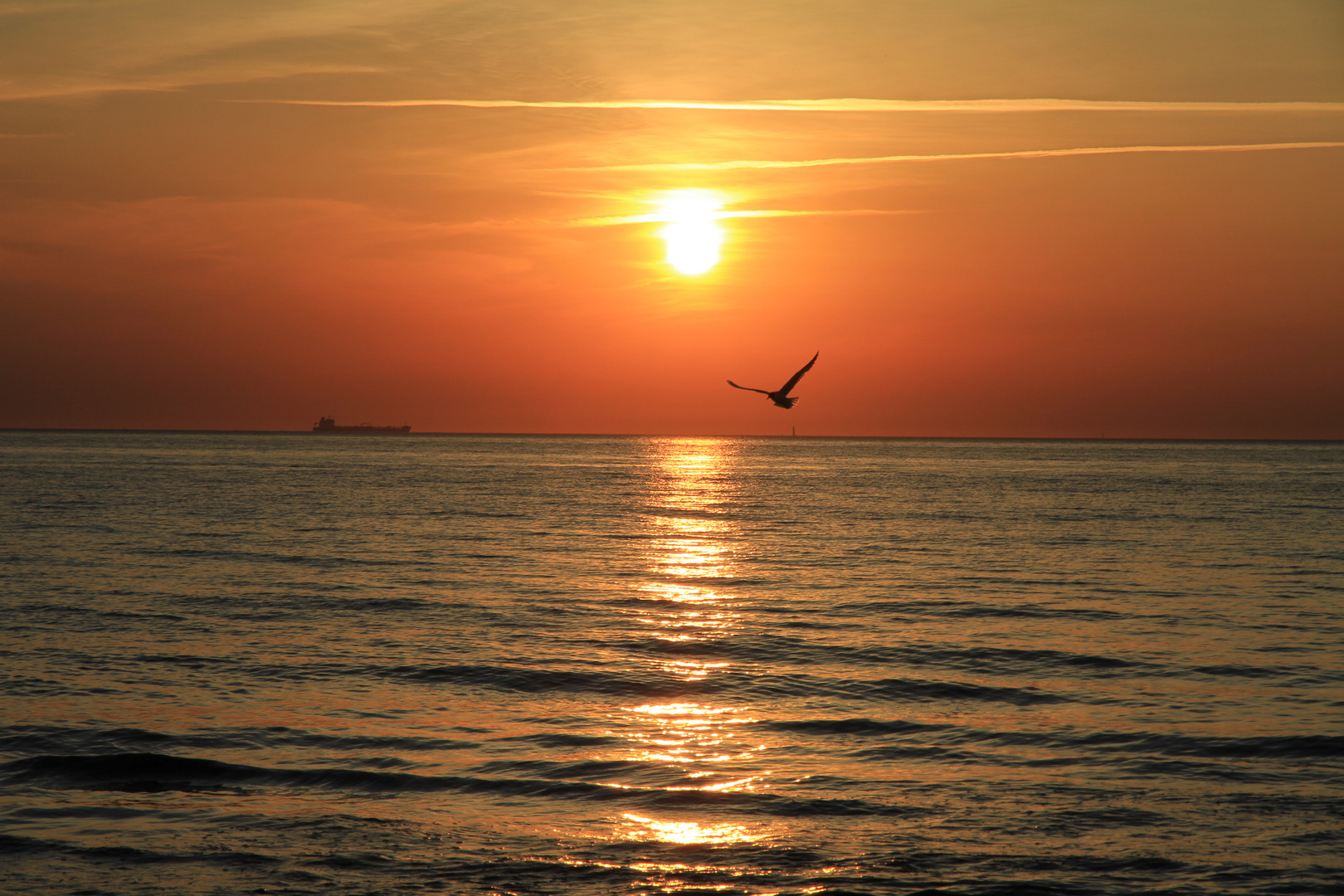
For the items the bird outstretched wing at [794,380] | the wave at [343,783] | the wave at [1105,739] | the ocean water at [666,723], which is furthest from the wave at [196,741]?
the bird outstretched wing at [794,380]

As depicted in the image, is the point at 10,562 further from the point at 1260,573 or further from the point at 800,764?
the point at 1260,573

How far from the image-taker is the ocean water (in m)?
10.8

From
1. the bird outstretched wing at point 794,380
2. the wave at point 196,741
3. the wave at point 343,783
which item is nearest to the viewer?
the wave at point 343,783

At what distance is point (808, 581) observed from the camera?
32969 millimetres

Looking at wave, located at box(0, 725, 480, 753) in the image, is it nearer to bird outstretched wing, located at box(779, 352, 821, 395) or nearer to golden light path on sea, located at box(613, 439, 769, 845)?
golden light path on sea, located at box(613, 439, 769, 845)

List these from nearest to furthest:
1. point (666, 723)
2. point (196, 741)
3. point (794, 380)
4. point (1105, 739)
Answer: point (196, 741), point (1105, 739), point (666, 723), point (794, 380)

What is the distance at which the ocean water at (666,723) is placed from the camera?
10.8 metres

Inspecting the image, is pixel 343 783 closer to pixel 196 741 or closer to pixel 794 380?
pixel 196 741

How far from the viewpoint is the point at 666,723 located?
16219mm

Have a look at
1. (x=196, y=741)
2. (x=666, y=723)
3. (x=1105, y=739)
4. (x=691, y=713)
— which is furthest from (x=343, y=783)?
(x=1105, y=739)

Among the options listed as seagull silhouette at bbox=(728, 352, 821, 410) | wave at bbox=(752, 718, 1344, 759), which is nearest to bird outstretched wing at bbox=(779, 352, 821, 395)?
seagull silhouette at bbox=(728, 352, 821, 410)

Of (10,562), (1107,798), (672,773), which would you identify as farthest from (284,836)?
(10,562)

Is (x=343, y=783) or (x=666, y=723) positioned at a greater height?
(x=666, y=723)

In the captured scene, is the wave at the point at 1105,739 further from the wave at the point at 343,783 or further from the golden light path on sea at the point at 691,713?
the wave at the point at 343,783
